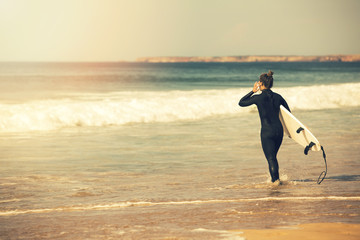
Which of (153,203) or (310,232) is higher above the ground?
(153,203)

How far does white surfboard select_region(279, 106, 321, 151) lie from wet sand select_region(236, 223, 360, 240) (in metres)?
2.46

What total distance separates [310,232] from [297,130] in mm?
2892

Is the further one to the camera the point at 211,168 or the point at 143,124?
the point at 143,124

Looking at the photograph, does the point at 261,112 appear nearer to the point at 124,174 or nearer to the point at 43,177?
the point at 124,174

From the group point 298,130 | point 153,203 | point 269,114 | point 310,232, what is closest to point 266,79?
point 269,114

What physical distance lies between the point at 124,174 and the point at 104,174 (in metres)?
0.35

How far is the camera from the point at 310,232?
16.9ft

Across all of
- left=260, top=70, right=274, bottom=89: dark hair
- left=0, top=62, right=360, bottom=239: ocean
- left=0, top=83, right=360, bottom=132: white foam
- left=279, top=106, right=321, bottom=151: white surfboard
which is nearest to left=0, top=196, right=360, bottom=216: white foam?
left=0, top=62, right=360, bottom=239: ocean

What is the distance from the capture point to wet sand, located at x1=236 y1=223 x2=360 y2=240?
4980 millimetres

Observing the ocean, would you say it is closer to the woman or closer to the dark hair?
the woman

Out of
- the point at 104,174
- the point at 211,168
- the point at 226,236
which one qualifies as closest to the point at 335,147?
the point at 211,168

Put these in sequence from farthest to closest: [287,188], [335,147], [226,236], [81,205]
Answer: [335,147] < [287,188] < [81,205] < [226,236]

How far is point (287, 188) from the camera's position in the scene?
7605 mm

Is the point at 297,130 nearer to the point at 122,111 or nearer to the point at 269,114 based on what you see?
the point at 269,114
